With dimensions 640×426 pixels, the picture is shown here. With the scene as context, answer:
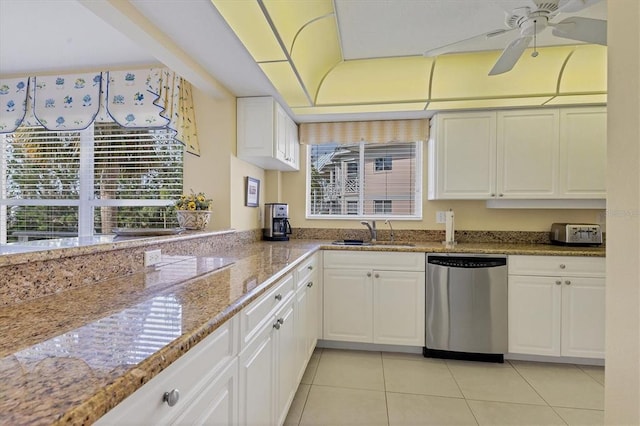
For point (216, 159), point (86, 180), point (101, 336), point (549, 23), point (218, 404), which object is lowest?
point (218, 404)

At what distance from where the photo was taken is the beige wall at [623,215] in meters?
0.60

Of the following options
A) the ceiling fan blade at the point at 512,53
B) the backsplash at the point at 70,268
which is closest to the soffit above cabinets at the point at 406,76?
the ceiling fan blade at the point at 512,53

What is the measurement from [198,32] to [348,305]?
2.32 meters

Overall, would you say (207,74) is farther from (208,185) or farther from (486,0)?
(486,0)

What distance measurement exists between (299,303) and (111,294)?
3.85 ft

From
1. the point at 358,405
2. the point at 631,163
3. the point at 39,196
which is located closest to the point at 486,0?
the point at 631,163

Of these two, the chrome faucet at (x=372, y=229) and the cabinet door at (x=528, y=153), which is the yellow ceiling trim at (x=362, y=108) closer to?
the cabinet door at (x=528, y=153)

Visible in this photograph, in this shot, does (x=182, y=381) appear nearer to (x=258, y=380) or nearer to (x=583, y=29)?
(x=258, y=380)

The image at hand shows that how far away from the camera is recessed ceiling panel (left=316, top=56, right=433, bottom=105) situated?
2.73 m

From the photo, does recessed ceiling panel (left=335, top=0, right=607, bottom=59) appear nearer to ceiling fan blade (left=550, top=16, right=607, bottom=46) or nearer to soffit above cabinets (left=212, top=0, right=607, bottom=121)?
soffit above cabinets (left=212, top=0, right=607, bottom=121)

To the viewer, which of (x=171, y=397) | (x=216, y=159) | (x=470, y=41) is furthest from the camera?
(x=216, y=159)

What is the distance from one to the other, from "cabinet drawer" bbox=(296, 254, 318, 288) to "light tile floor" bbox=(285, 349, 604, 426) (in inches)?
28.8

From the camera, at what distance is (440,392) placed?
2.23 meters

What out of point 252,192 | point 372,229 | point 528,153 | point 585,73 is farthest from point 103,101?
point 585,73
